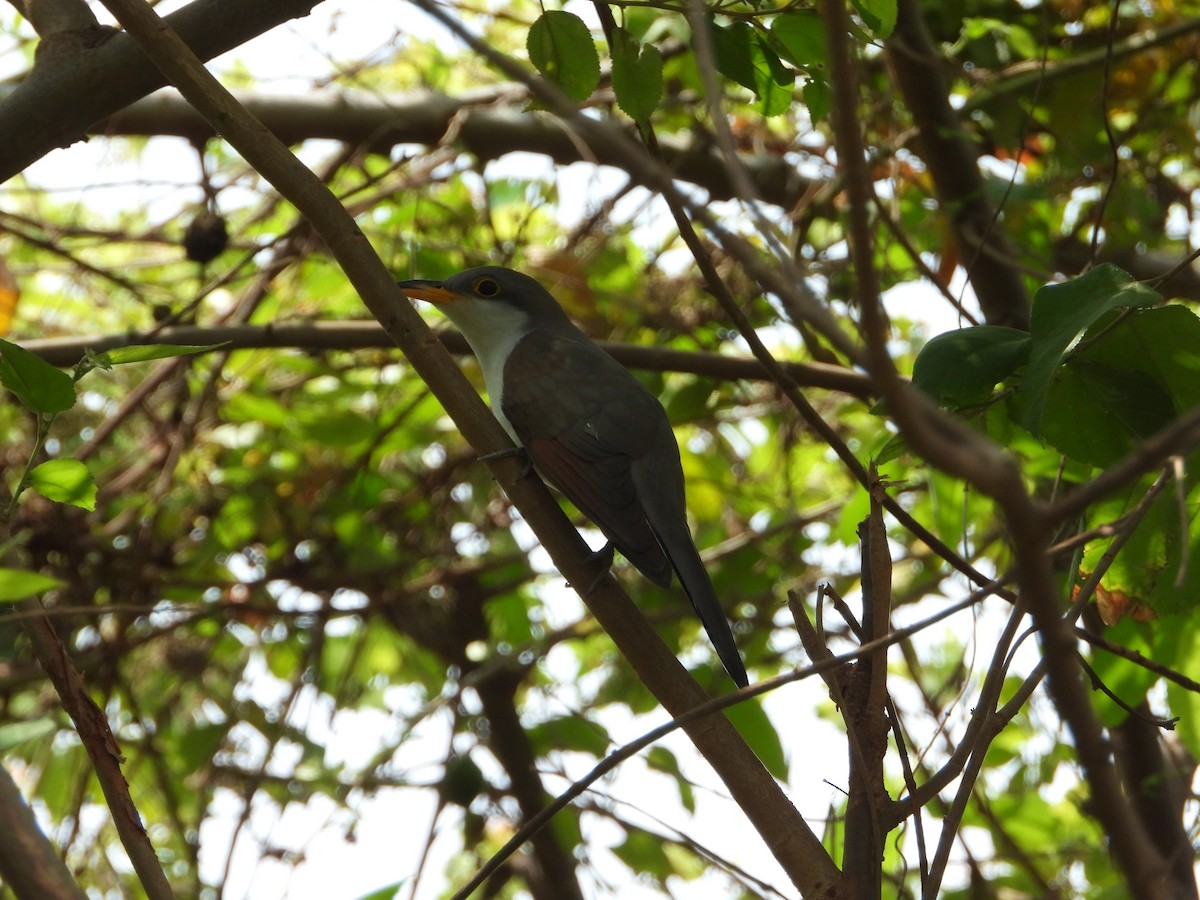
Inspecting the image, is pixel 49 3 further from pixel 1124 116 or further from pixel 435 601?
pixel 1124 116

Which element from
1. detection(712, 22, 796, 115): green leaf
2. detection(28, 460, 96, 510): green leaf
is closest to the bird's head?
detection(712, 22, 796, 115): green leaf

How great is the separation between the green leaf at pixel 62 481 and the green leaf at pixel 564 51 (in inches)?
46.0

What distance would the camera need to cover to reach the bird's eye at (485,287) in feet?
13.8

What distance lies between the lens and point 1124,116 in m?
5.35

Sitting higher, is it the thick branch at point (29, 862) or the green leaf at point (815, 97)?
the green leaf at point (815, 97)

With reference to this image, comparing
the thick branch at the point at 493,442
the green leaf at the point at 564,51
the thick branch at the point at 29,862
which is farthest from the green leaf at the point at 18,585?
the green leaf at the point at 564,51

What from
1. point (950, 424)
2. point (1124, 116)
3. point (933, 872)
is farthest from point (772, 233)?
point (1124, 116)

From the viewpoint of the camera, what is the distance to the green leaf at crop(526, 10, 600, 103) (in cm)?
236

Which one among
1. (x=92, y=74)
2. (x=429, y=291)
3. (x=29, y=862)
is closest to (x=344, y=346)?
(x=429, y=291)

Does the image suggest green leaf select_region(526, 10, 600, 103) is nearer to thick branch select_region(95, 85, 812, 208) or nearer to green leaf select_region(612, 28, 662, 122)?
green leaf select_region(612, 28, 662, 122)

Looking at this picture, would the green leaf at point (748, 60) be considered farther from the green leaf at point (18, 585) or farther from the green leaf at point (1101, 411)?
the green leaf at point (18, 585)

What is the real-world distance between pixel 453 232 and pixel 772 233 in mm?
4129

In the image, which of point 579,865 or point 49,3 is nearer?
point 49,3

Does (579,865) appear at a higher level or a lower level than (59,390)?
higher
